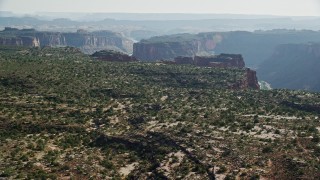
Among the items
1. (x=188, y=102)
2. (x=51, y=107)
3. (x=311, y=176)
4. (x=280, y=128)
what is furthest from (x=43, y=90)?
(x=311, y=176)

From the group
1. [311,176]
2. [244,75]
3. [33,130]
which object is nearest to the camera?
[311,176]

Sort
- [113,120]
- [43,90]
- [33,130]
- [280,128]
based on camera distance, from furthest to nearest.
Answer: [43,90]
[113,120]
[280,128]
[33,130]

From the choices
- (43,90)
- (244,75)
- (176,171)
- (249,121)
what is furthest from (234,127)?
(244,75)

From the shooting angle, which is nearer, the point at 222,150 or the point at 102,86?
the point at 222,150

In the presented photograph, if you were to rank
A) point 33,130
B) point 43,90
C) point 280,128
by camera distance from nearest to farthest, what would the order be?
point 33,130 → point 280,128 → point 43,90

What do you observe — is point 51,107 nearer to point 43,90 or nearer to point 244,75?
point 43,90

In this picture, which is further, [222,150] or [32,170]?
[222,150]

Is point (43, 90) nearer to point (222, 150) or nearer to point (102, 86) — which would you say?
point (102, 86)

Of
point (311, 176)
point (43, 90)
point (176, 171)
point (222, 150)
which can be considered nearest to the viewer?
point (311, 176)

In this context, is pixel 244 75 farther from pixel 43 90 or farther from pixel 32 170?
pixel 32 170
